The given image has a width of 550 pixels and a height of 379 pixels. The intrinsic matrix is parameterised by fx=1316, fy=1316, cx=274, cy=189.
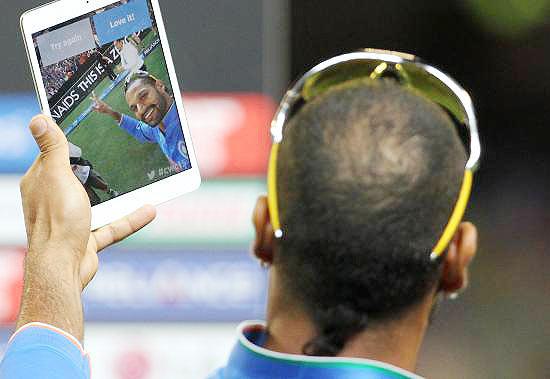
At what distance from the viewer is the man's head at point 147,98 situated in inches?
68.9

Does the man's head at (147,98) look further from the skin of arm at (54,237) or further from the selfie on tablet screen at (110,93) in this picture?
the skin of arm at (54,237)

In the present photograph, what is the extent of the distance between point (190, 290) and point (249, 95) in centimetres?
81

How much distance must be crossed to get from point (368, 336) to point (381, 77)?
0.35 meters

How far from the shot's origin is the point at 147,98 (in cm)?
176

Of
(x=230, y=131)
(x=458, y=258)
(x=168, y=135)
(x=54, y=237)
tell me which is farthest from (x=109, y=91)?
(x=230, y=131)

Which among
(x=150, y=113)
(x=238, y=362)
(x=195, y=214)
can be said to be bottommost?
(x=195, y=214)

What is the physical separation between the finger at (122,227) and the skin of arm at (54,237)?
10 cm

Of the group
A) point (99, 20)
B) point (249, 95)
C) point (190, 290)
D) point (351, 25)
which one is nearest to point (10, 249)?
point (190, 290)

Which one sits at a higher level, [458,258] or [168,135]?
[168,135]

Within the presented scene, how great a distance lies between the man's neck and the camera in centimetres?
155

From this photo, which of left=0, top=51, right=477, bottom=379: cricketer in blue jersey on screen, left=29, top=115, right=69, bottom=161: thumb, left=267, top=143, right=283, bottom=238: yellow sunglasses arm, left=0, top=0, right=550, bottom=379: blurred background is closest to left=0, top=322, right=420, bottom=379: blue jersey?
left=0, top=51, right=477, bottom=379: cricketer in blue jersey on screen

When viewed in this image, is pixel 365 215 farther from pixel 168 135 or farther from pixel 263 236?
pixel 168 135

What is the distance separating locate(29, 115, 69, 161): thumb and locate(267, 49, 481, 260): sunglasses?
257 millimetres

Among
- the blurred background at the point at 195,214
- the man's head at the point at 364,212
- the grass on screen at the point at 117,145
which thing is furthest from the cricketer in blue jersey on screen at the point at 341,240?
the blurred background at the point at 195,214
